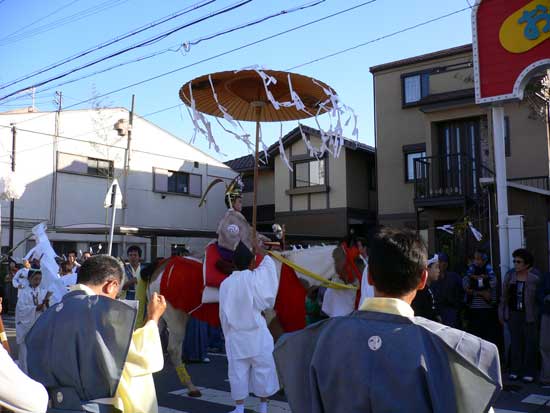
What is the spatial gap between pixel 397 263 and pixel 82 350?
63.9 inches

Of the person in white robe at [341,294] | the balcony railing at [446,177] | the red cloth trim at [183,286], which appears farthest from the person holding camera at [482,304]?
the balcony railing at [446,177]

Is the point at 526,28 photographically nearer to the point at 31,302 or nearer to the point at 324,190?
the point at 31,302

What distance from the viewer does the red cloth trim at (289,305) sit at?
6.27 metres

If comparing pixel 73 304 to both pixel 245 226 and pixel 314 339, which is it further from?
pixel 245 226

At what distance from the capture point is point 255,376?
17.9 feet

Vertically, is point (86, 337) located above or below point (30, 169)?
below

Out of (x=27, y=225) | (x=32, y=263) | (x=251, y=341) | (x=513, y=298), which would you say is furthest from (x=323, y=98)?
(x=27, y=225)

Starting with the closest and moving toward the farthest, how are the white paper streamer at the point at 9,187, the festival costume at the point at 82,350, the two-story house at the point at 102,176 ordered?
1. the festival costume at the point at 82,350
2. the white paper streamer at the point at 9,187
3. the two-story house at the point at 102,176

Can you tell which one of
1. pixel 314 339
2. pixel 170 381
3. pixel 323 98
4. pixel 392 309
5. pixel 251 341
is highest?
pixel 323 98

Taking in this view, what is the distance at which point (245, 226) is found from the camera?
270 inches

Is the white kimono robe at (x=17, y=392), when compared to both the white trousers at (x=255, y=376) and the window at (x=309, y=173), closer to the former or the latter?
the white trousers at (x=255, y=376)

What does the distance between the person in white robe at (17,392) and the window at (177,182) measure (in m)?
22.1

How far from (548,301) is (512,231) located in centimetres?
150

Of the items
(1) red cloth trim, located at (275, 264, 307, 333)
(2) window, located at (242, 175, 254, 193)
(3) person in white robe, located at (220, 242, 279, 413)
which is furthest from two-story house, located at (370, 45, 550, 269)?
(2) window, located at (242, 175, 254, 193)
